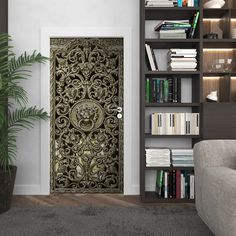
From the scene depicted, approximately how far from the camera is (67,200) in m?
4.34

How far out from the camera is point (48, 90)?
4605 mm

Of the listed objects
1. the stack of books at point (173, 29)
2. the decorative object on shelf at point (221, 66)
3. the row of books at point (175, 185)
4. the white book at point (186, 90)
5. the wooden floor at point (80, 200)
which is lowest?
the wooden floor at point (80, 200)

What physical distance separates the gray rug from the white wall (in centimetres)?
86

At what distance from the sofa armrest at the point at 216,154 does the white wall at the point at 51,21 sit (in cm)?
184

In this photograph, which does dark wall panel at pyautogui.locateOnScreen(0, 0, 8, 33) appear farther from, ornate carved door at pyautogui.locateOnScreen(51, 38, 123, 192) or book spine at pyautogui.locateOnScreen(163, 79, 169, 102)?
book spine at pyautogui.locateOnScreen(163, 79, 169, 102)

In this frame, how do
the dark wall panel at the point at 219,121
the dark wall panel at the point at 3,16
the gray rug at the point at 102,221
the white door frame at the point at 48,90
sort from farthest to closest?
the white door frame at the point at 48,90 → the dark wall panel at the point at 3,16 → the dark wall panel at the point at 219,121 → the gray rug at the point at 102,221

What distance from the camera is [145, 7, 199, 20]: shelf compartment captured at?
417 cm

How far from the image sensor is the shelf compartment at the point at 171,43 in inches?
165

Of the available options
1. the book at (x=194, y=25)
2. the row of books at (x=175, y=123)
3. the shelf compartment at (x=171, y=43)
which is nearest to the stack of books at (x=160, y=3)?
the book at (x=194, y=25)

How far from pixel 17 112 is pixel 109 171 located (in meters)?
1.32

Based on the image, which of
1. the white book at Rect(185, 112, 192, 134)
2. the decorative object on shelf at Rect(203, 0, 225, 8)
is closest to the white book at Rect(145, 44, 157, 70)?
the white book at Rect(185, 112, 192, 134)

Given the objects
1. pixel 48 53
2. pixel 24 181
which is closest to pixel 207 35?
pixel 48 53

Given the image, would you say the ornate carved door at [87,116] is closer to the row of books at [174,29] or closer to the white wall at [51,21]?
the white wall at [51,21]

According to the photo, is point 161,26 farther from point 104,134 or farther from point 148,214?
point 148,214
